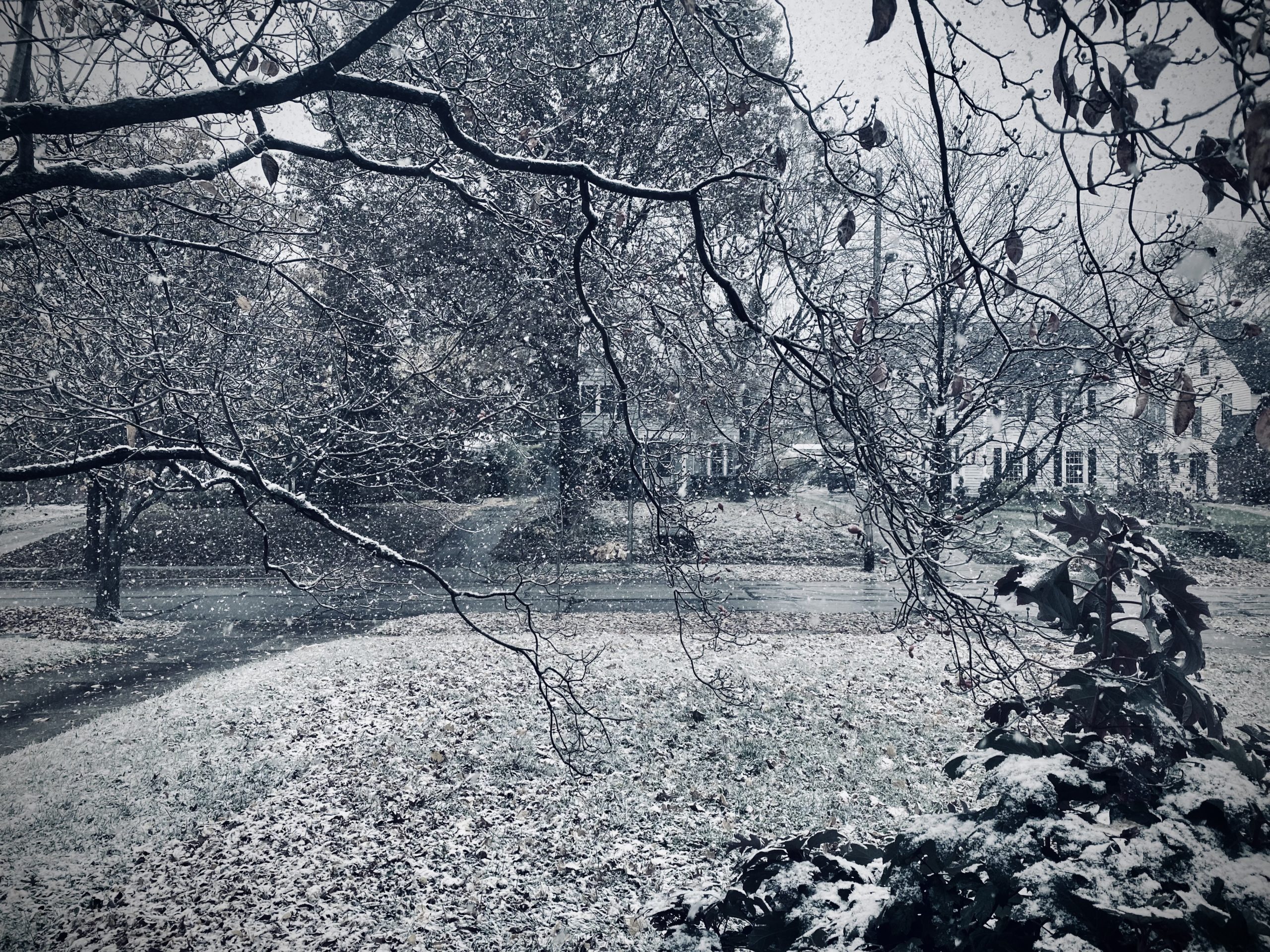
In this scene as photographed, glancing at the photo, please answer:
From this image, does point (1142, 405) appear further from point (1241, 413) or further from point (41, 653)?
point (41, 653)

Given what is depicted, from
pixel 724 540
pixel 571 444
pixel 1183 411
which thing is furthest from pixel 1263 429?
pixel 724 540

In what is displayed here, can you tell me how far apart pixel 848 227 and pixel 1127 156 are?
41.2 inches

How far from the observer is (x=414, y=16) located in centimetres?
392

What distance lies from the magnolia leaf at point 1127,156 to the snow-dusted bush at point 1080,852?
1.37m

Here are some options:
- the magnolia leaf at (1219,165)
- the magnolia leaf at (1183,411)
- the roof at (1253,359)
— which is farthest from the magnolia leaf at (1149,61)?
the roof at (1253,359)

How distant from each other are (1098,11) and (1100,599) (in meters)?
1.98

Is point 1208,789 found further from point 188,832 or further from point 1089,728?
point 188,832

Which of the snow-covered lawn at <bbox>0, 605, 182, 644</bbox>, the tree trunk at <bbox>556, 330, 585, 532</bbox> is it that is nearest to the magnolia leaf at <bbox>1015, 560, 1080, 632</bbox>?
the tree trunk at <bbox>556, 330, 585, 532</bbox>

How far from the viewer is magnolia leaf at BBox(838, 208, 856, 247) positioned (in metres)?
2.51

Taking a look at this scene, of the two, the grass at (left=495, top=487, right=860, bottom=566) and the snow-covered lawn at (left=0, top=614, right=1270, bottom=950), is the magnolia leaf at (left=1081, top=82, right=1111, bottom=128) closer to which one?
the snow-covered lawn at (left=0, top=614, right=1270, bottom=950)

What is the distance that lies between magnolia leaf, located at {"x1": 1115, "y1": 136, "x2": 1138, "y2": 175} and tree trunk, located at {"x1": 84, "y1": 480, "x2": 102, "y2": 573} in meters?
13.1

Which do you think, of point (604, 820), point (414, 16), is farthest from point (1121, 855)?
point (414, 16)

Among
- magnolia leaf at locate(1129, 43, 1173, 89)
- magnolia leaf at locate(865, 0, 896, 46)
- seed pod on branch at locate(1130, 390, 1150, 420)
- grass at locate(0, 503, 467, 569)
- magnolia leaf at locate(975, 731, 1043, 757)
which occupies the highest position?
magnolia leaf at locate(865, 0, 896, 46)

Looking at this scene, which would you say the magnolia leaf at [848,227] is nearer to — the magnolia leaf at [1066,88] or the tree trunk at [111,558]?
the magnolia leaf at [1066,88]
